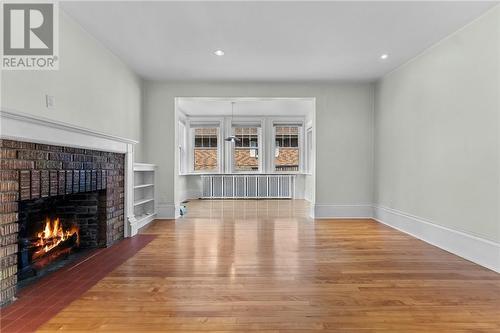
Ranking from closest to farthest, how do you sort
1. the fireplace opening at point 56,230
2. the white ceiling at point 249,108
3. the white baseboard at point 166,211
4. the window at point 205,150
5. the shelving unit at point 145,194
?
1. the fireplace opening at point 56,230
2. the shelving unit at point 145,194
3. the white baseboard at point 166,211
4. the white ceiling at point 249,108
5. the window at point 205,150

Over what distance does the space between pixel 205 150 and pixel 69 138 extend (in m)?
6.44

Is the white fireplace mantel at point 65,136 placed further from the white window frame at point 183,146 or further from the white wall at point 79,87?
the white window frame at point 183,146

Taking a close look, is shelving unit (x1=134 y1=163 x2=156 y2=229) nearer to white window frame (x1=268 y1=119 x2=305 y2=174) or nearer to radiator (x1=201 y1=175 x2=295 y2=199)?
radiator (x1=201 y1=175 x2=295 y2=199)

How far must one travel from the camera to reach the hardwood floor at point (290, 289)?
191 cm

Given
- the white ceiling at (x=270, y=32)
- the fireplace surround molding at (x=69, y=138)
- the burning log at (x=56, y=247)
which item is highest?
the white ceiling at (x=270, y=32)

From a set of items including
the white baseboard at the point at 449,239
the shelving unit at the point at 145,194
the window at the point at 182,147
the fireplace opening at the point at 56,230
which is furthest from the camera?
the window at the point at 182,147

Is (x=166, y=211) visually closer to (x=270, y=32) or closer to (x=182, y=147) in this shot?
(x=182, y=147)

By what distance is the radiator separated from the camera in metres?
9.24

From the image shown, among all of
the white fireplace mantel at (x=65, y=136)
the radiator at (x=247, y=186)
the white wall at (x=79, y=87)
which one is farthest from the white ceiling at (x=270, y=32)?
the radiator at (x=247, y=186)

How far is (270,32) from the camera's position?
137 inches

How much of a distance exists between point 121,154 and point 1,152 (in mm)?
2117

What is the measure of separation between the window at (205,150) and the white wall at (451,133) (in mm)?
5474

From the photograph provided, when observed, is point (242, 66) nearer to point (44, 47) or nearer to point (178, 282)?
point (44, 47)

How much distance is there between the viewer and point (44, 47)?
2.89 m
